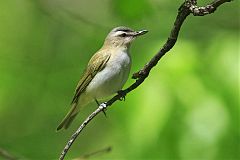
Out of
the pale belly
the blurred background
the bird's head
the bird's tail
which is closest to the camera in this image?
the blurred background

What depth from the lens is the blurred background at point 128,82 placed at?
4430mm

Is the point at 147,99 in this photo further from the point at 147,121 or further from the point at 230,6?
the point at 230,6

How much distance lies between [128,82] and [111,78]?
0.25 m

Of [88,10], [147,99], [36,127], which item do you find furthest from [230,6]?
[36,127]

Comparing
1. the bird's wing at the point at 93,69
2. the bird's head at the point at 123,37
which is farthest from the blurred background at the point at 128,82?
the bird's wing at the point at 93,69

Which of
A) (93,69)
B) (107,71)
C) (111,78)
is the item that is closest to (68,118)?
(93,69)

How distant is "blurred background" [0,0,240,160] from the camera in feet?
14.5

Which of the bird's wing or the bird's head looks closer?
the bird's wing

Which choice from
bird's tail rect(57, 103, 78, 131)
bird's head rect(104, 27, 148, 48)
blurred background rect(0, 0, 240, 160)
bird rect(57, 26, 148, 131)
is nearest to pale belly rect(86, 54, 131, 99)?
bird rect(57, 26, 148, 131)

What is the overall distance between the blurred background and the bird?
13 cm

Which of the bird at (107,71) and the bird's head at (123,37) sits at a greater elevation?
the bird's head at (123,37)

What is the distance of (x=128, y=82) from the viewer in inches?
201

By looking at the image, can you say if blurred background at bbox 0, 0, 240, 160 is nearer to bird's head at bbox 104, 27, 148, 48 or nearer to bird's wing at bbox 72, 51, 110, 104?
bird's head at bbox 104, 27, 148, 48

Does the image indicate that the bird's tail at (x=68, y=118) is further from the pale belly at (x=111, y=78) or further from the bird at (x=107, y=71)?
the pale belly at (x=111, y=78)
